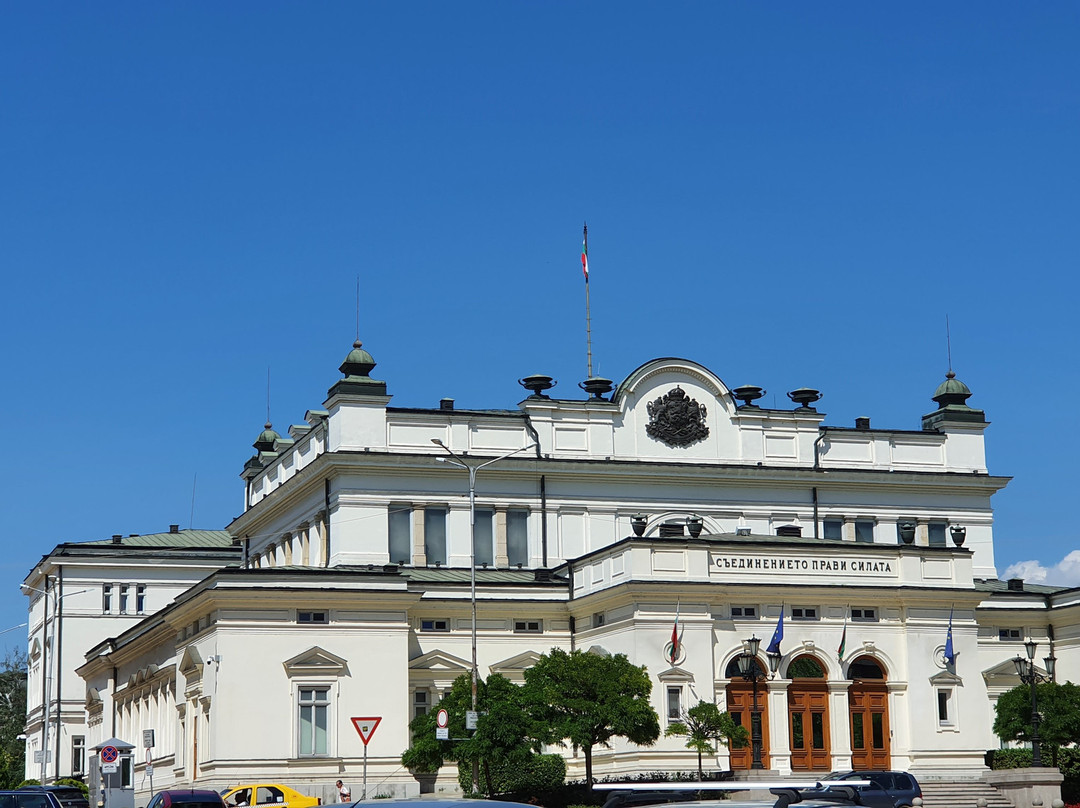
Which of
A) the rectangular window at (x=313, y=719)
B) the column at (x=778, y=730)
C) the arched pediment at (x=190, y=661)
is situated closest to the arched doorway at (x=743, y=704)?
the column at (x=778, y=730)

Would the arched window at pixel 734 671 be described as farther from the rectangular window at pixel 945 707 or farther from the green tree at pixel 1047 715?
the green tree at pixel 1047 715

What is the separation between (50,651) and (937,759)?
56133 mm

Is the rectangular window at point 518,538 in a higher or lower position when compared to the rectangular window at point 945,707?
higher

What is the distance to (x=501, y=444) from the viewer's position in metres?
65.2

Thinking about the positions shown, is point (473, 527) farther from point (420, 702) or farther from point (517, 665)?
point (420, 702)

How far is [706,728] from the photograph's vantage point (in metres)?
51.3

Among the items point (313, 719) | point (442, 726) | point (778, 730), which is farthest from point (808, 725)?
point (313, 719)

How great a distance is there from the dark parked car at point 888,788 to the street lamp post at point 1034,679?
6988mm

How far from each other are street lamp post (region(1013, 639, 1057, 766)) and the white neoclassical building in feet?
5.78

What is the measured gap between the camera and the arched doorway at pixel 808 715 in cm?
5644

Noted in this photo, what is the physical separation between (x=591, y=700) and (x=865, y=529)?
22976 mm

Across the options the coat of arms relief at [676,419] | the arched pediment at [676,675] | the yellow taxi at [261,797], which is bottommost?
the yellow taxi at [261,797]

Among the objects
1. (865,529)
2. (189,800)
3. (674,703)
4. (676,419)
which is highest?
(676,419)

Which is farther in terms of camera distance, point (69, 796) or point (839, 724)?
point (69, 796)
